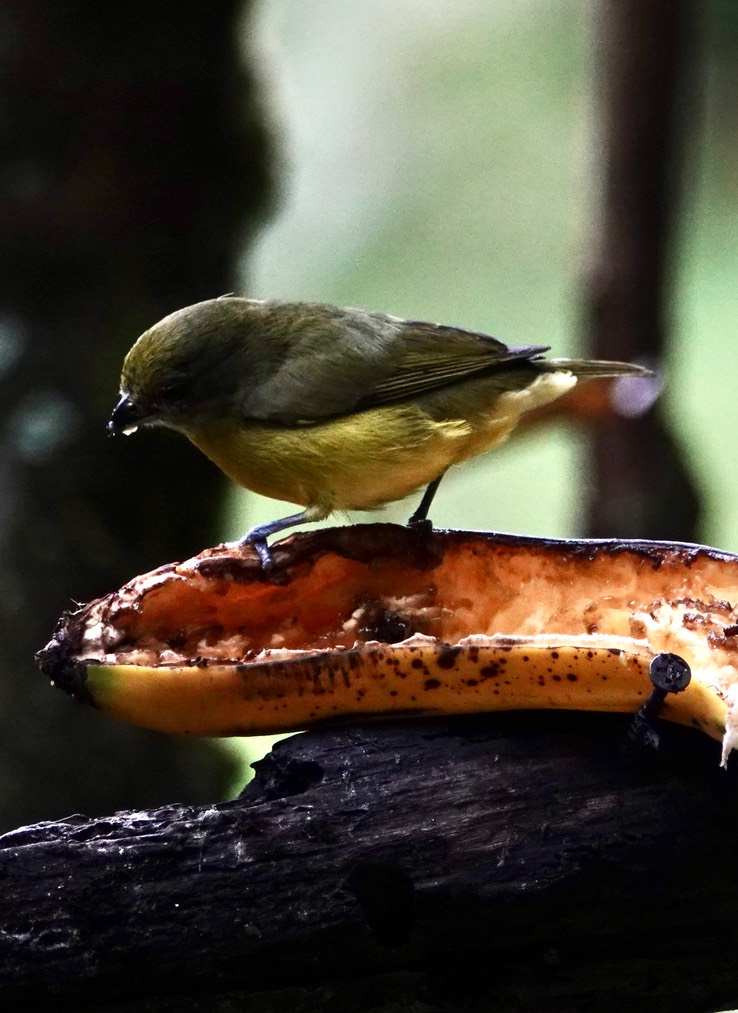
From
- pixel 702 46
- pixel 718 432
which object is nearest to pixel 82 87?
pixel 702 46

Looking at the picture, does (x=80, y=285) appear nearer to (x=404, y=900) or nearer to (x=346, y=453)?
(x=346, y=453)

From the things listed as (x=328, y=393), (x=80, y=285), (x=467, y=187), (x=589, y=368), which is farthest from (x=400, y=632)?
(x=467, y=187)

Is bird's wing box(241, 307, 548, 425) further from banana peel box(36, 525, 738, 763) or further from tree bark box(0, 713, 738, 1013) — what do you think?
tree bark box(0, 713, 738, 1013)

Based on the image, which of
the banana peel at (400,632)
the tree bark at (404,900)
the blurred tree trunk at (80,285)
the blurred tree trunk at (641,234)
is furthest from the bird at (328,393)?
the blurred tree trunk at (641,234)

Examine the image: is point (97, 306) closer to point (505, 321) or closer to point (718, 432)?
point (505, 321)

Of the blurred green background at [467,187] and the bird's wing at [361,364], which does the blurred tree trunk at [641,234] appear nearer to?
the bird's wing at [361,364]

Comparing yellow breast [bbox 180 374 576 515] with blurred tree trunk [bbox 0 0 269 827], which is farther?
blurred tree trunk [bbox 0 0 269 827]

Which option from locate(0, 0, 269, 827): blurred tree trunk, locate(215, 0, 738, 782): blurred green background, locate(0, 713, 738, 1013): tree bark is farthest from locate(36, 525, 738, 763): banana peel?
locate(215, 0, 738, 782): blurred green background
